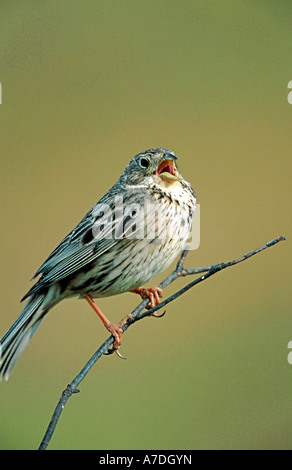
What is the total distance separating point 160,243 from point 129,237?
200 millimetres

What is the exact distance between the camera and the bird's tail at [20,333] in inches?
112

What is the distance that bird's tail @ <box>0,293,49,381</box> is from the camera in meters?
2.85

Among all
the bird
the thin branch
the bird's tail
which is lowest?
the thin branch

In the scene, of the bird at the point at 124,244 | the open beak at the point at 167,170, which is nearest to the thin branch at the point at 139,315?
the bird at the point at 124,244

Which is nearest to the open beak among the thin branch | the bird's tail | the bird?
the bird

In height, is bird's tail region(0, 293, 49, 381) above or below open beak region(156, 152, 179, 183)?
below

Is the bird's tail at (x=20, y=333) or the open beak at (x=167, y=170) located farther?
the open beak at (x=167, y=170)

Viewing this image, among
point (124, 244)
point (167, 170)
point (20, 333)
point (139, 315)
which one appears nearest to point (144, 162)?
point (167, 170)

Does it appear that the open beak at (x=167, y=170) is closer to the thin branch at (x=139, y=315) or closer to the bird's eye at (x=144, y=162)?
the bird's eye at (x=144, y=162)

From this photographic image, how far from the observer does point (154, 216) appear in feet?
10.3

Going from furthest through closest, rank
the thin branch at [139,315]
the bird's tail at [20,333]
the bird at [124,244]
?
the bird at [124,244]
the bird's tail at [20,333]
the thin branch at [139,315]

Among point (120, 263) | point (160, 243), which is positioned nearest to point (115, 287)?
point (120, 263)

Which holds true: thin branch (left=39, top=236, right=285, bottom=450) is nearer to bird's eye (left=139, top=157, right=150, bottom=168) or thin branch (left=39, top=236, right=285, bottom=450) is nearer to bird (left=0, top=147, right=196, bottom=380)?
bird (left=0, top=147, right=196, bottom=380)

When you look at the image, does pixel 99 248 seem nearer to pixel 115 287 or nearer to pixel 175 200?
pixel 115 287
